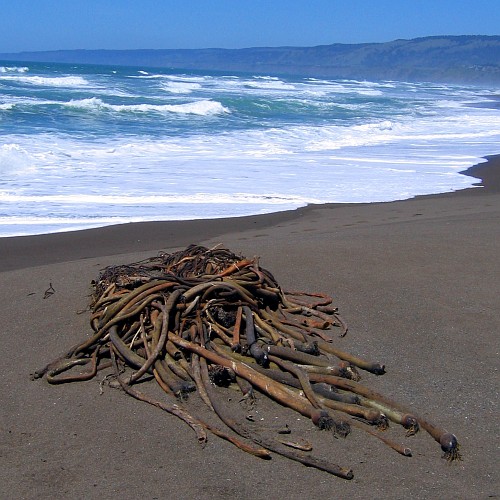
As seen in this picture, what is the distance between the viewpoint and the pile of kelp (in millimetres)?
3529


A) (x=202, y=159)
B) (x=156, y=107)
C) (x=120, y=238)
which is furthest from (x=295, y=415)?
(x=156, y=107)

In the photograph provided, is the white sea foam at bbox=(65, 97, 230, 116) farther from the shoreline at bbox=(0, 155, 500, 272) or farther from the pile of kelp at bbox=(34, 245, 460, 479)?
the pile of kelp at bbox=(34, 245, 460, 479)

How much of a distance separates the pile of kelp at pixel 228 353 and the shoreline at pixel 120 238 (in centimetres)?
306

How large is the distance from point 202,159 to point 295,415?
12.2m

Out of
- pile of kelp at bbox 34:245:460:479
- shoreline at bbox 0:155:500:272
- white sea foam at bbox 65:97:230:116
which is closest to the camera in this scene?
pile of kelp at bbox 34:245:460:479

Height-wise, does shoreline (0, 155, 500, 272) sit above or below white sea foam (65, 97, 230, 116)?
above

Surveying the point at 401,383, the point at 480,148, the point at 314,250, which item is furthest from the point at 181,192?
the point at 480,148

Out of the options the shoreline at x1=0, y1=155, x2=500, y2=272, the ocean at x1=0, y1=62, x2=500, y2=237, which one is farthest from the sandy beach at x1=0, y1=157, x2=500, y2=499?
the ocean at x1=0, y1=62, x2=500, y2=237

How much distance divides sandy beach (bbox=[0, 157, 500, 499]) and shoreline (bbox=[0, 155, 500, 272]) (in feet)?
0.18

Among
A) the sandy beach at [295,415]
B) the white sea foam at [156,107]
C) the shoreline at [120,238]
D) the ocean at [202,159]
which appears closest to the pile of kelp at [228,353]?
the sandy beach at [295,415]

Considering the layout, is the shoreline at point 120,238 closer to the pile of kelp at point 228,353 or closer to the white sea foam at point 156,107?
the pile of kelp at point 228,353

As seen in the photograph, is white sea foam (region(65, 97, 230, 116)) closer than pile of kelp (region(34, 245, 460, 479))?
No

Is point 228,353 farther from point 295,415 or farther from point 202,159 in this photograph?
point 202,159

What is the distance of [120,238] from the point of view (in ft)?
28.1
